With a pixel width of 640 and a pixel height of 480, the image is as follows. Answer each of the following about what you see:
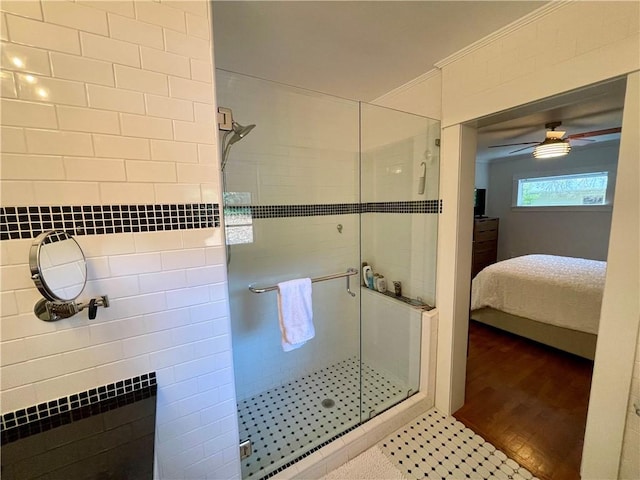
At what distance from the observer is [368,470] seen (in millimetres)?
1537

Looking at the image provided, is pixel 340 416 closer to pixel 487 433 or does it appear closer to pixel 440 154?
pixel 487 433

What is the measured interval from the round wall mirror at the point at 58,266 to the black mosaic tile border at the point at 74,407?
0.39m

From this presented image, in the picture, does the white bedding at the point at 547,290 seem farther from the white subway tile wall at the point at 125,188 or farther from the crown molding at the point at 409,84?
the white subway tile wall at the point at 125,188

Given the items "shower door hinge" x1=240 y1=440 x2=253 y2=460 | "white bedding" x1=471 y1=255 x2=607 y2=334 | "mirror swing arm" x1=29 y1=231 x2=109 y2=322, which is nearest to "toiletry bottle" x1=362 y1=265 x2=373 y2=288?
"shower door hinge" x1=240 y1=440 x2=253 y2=460

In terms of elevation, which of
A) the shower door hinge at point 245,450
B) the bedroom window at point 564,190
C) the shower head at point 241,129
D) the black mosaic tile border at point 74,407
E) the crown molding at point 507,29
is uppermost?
the crown molding at point 507,29

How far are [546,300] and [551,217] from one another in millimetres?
3062

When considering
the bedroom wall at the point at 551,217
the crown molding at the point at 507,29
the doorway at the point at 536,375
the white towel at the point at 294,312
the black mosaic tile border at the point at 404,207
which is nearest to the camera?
the crown molding at the point at 507,29

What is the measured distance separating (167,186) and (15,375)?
2.52ft

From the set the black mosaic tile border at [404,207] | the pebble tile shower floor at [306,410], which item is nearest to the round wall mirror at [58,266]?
the pebble tile shower floor at [306,410]

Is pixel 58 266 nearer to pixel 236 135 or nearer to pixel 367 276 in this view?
pixel 236 135

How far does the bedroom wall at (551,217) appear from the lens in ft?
13.8

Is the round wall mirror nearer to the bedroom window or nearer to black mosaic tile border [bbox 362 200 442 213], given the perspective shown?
black mosaic tile border [bbox 362 200 442 213]

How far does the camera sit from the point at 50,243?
0.81 meters

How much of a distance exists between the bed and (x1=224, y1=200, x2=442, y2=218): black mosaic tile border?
5.62 ft
